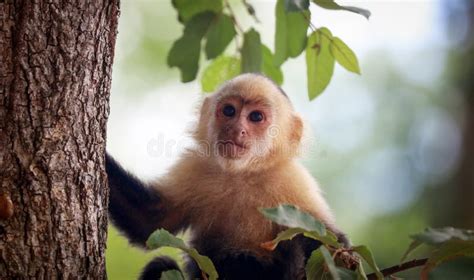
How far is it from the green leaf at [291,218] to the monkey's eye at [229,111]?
9.84ft

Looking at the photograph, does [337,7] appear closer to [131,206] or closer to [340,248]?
[340,248]

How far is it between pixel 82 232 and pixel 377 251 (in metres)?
10.5

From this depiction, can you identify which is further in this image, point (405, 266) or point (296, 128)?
point (296, 128)

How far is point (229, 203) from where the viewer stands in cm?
556

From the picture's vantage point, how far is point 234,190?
222 inches

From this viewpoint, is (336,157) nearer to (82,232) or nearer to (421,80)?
(421,80)

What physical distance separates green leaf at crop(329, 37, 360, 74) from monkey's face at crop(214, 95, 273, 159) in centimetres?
135

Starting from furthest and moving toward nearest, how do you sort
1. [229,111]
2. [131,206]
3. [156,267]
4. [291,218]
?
[229,111], [131,206], [156,267], [291,218]

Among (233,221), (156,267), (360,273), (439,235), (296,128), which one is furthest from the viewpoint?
(296,128)

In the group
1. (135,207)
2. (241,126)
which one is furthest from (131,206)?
(241,126)

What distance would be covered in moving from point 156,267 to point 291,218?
92.1 inches

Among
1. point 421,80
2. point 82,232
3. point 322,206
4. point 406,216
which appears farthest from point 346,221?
point 82,232

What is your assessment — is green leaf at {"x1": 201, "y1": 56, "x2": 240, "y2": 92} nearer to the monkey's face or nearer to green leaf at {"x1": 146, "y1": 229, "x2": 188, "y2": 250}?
the monkey's face

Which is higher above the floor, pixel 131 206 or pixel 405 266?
pixel 405 266
